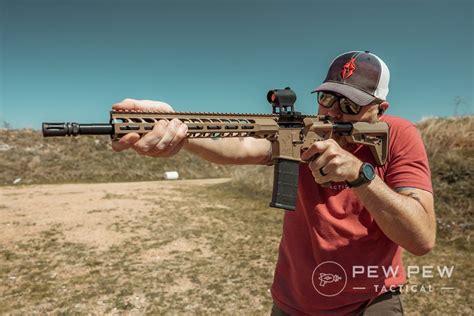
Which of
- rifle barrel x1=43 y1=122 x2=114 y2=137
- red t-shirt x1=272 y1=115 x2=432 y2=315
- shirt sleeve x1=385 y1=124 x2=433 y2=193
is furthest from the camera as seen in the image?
red t-shirt x1=272 y1=115 x2=432 y2=315

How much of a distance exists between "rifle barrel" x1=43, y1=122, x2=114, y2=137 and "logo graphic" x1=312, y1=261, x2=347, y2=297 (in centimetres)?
181

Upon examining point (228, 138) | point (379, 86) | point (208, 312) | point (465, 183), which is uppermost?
point (379, 86)

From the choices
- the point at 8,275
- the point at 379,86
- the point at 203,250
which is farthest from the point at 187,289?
the point at 379,86

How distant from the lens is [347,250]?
269 centimetres

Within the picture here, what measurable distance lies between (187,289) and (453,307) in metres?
4.40

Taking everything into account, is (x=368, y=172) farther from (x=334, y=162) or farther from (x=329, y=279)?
(x=329, y=279)

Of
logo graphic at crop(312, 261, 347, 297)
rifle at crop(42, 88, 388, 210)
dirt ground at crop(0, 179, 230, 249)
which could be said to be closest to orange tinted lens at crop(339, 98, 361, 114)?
rifle at crop(42, 88, 388, 210)

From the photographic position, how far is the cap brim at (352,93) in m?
2.74

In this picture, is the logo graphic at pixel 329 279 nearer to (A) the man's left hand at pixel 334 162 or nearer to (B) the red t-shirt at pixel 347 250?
(B) the red t-shirt at pixel 347 250

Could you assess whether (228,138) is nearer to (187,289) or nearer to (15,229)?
(187,289)

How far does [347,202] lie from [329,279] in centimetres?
59

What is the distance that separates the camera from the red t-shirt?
2.64 metres

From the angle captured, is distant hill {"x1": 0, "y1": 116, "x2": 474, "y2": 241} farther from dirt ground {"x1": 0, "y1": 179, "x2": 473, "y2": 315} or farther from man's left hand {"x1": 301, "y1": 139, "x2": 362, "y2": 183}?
man's left hand {"x1": 301, "y1": 139, "x2": 362, "y2": 183}

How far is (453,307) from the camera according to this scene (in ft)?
18.6
